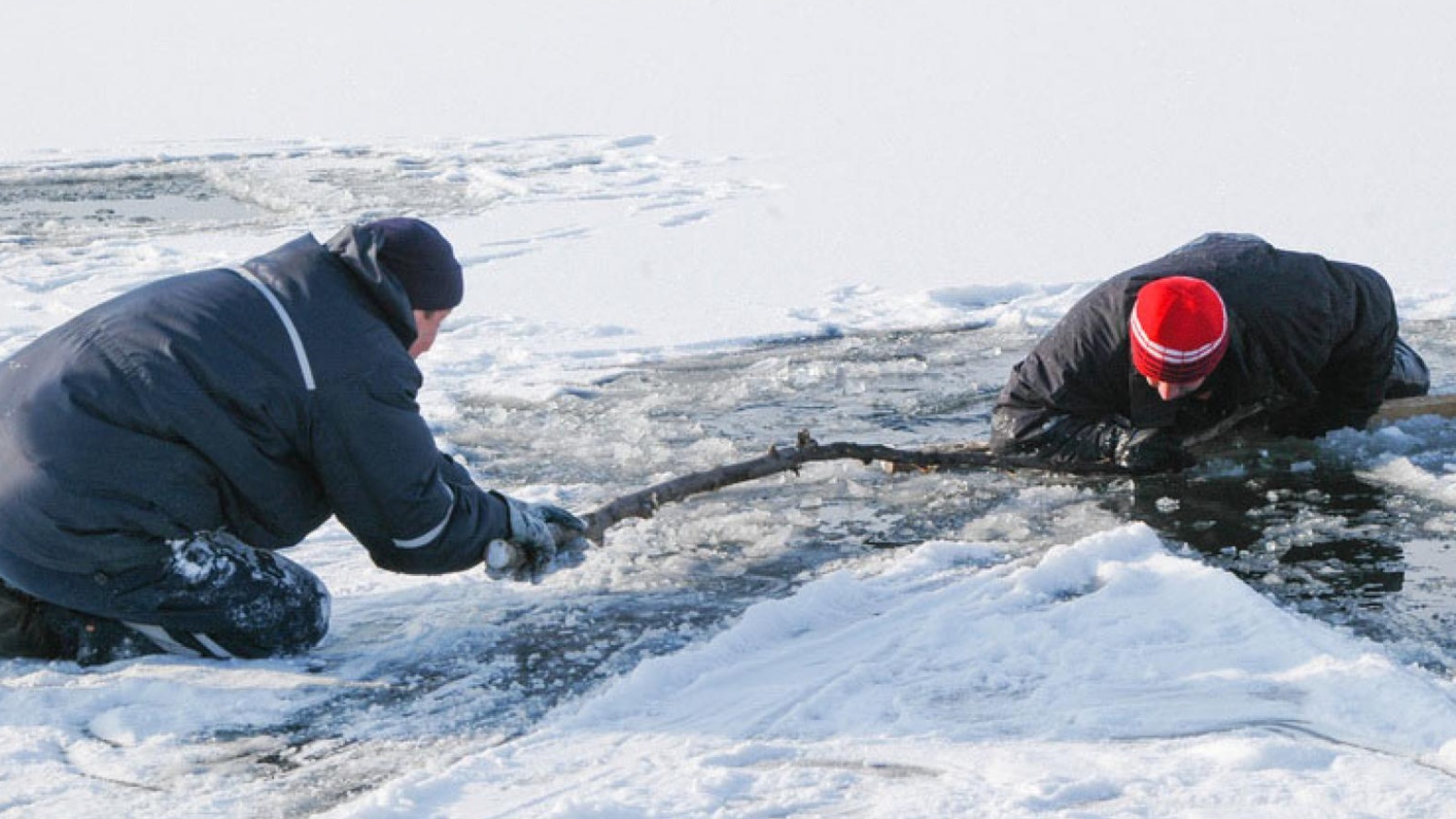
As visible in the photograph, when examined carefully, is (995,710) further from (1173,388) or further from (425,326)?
(1173,388)

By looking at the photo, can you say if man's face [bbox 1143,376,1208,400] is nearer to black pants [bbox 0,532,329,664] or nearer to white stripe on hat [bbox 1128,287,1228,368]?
white stripe on hat [bbox 1128,287,1228,368]

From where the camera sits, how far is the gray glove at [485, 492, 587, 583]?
3785 mm

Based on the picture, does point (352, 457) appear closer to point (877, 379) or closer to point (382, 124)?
point (877, 379)

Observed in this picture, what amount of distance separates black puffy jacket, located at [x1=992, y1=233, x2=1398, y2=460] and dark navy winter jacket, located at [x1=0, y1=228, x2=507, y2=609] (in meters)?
2.43

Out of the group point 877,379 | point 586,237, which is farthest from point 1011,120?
point 877,379

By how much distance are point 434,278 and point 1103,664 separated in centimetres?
185

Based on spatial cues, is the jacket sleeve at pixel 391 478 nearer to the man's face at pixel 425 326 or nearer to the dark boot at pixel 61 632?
the man's face at pixel 425 326

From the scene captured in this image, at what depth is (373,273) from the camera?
3.46 meters

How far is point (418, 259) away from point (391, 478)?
21.1 inches

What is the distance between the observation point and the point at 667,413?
628cm

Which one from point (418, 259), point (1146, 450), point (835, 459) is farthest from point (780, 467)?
point (418, 259)

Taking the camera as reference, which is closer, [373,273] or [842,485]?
[373,273]

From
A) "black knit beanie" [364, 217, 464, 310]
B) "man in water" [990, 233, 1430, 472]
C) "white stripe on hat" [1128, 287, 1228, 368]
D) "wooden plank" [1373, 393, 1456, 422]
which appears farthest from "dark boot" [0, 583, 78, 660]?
"wooden plank" [1373, 393, 1456, 422]

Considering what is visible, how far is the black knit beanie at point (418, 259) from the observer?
3512mm
